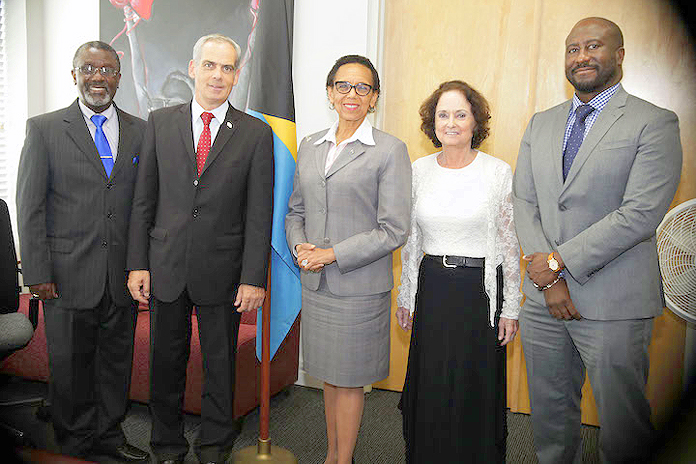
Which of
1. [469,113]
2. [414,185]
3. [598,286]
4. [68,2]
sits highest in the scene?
[68,2]

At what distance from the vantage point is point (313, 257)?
209cm

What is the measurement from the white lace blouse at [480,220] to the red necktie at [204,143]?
937mm

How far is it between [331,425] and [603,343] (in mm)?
1165

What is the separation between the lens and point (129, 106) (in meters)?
3.96

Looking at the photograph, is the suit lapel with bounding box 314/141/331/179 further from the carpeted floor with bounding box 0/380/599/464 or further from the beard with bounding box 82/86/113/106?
the carpeted floor with bounding box 0/380/599/464

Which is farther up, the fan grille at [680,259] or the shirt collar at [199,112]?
the shirt collar at [199,112]

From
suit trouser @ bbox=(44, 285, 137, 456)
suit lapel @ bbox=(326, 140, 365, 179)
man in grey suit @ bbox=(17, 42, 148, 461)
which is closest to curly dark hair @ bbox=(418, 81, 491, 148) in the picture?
suit lapel @ bbox=(326, 140, 365, 179)

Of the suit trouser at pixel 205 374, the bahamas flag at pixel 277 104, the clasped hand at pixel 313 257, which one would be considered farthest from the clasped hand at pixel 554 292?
A: the suit trouser at pixel 205 374

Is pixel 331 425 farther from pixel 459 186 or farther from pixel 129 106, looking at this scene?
pixel 129 106

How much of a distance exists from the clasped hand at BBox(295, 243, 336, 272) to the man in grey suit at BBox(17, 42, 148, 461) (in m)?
0.85

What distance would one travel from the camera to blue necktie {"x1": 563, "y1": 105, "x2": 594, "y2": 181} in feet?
6.17

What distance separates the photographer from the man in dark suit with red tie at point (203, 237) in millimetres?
2131

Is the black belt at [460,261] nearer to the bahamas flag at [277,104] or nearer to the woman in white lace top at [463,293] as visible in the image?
the woman in white lace top at [463,293]

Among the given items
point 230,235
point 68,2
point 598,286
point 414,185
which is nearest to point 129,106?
point 68,2
